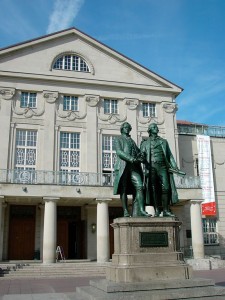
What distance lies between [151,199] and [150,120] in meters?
19.6

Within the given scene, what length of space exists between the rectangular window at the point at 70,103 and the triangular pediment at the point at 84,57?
1.53 meters

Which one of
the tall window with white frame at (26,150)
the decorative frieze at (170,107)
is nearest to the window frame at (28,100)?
the tall window with white frame at (26,150)

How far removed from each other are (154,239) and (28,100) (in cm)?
2066

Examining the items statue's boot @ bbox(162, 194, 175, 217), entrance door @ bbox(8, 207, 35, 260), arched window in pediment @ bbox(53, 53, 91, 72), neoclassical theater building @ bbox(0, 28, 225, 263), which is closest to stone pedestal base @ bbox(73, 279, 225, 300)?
statue's boot @ bbox(162, 194, 175, 217)

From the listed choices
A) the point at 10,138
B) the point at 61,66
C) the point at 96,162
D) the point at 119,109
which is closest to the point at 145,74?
the point at 119,109

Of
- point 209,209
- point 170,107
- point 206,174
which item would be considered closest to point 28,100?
point 170,107

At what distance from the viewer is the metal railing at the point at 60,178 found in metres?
23.3

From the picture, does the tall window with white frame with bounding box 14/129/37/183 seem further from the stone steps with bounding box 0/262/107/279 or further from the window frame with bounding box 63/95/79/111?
the stone steps with bounding box 0/262/107/279

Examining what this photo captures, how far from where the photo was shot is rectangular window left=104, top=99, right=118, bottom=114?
93.8ft

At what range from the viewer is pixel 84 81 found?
28.0 m

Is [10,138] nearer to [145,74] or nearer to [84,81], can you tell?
[84,81]

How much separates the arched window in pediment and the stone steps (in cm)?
1516

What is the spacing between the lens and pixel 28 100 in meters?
27.2

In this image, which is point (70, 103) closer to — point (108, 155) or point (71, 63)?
point (71, 63)
